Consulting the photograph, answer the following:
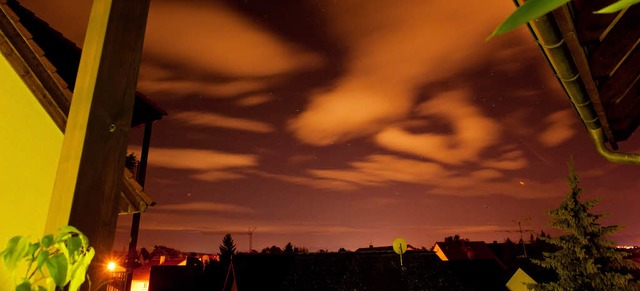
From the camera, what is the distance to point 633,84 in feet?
9.05

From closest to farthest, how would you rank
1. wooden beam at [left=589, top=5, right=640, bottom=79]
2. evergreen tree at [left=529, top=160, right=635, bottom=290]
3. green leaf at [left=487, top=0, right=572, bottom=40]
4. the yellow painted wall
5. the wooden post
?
1. green leaf at [left=487, top=0, right=572, bottom=40]
2. the wooden post
3. wooden beam at [left=589, top=5, right=640, bottom=79]
4. the yellow painted wall
5. evergreen tree at [left=529, top=160, right=635, bottom=290]

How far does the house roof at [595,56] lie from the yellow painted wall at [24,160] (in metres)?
2.67

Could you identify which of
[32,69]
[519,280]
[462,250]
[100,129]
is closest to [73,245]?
[100,129]

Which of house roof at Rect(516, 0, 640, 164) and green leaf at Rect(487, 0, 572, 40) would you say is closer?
green leaf at Rect(487, 0, 572, 40)

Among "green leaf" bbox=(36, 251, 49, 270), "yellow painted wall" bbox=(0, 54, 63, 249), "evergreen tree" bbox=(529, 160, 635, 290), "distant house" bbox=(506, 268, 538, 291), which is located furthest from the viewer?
"distant house" bbox=(506, 268, 538, 291)

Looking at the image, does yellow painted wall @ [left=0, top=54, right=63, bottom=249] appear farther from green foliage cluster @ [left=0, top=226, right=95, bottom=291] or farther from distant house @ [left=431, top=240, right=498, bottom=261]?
distant house @ [left=431, top=240, right=498, bottom=261]

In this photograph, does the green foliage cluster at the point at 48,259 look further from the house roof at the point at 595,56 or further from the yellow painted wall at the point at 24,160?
the house roof at the point at 595,56

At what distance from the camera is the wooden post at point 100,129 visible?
4.88 feet

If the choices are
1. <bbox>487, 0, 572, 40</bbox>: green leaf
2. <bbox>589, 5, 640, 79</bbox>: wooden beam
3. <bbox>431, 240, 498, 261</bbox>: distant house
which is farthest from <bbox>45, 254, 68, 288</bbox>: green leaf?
<bbox>431, 240, 498, 261</bbox>: distant house

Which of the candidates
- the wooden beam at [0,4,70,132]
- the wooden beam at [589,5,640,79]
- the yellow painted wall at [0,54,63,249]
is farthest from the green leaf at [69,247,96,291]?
the wooden beam at [589,5,640,79]

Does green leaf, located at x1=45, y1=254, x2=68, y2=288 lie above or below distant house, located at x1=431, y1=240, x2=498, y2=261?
below

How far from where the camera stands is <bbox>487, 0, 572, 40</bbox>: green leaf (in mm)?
384

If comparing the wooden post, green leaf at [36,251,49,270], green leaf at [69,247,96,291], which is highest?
the wooden post

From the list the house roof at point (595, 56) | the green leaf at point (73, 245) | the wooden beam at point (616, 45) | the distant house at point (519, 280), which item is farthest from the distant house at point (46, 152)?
the distant house at point (519, 280)
